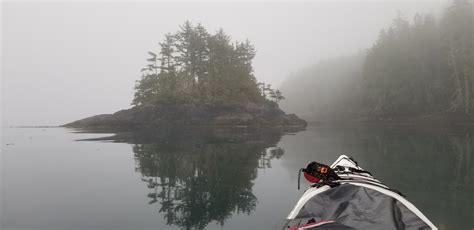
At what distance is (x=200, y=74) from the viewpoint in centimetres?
6059

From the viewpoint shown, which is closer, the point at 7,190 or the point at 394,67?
the point at 7,190

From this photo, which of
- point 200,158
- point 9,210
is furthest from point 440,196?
point 9,210

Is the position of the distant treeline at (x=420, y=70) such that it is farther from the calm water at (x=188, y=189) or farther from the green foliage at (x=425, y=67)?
the calm water at (x=188, y=189)

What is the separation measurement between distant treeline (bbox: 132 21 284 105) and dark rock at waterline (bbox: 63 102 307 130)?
3.92 meters

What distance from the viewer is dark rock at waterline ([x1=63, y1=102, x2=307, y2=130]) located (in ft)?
158

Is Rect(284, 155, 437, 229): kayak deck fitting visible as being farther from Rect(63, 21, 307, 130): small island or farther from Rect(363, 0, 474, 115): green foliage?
Rect(363, 0, 474, 115): green foliage

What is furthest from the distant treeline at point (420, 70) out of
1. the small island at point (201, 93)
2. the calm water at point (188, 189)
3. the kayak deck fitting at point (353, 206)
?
the kayak deck fitting at point (353, 206)

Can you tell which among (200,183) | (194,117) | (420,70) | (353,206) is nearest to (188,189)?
(200,183)

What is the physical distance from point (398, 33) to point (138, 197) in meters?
86.5

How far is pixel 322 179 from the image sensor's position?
3795 millimetres

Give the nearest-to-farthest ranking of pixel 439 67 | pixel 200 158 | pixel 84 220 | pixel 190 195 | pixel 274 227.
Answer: pixel 274 227 < pixel 84 220 < pixel 190 195 < pixel 200 158 < pixel 439 67

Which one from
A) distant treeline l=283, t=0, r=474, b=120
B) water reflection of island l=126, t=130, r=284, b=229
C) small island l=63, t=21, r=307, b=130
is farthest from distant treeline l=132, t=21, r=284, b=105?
water reflection of island l=126, t=130, r=284, b=229

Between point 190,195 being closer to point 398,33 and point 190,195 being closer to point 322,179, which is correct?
point 322,179

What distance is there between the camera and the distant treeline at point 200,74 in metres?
57.3
